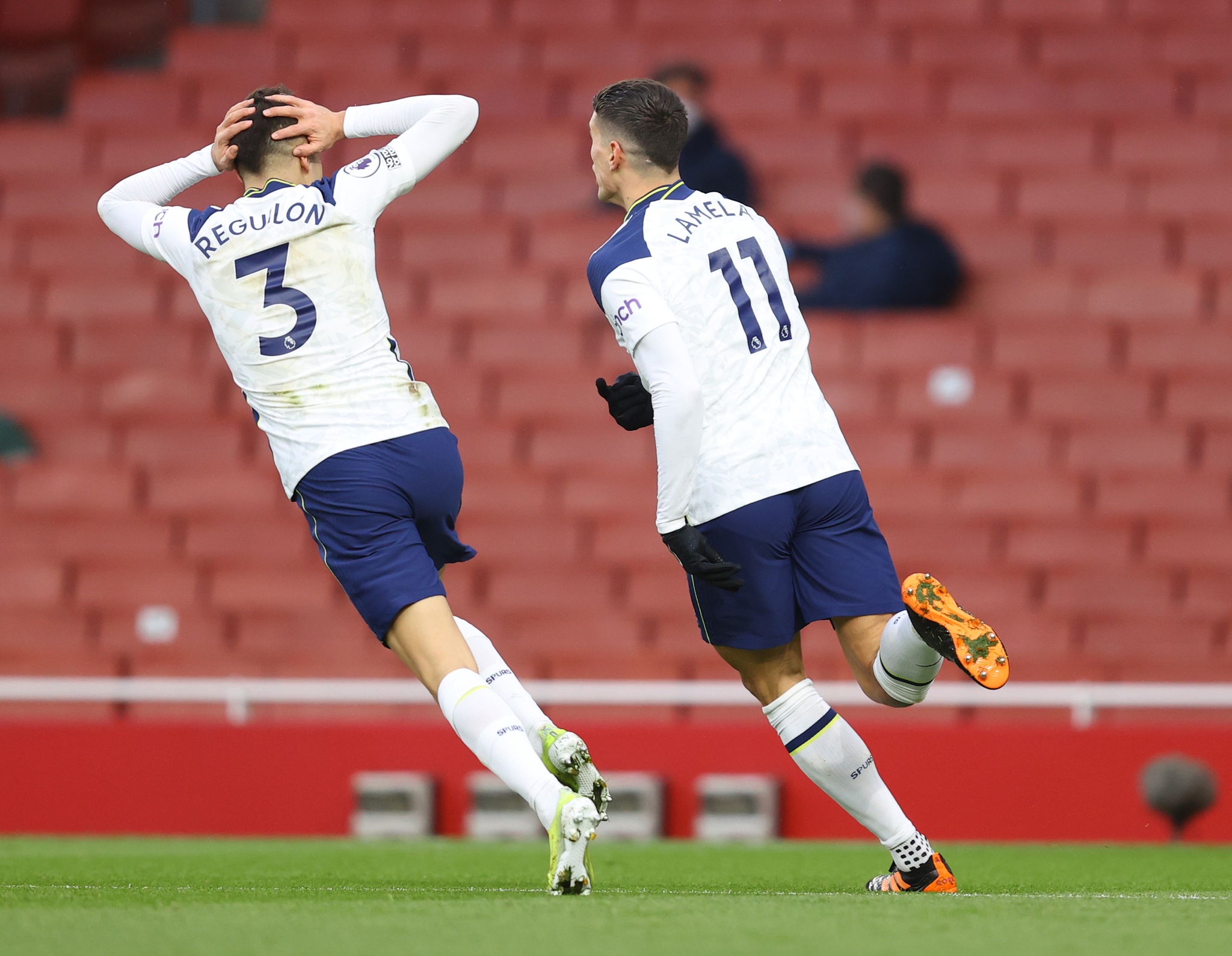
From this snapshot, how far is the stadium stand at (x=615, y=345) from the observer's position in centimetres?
823

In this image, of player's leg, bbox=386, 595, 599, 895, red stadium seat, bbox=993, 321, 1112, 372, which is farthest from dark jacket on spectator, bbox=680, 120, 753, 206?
player's leg, bbox=386, 595, 599, 895

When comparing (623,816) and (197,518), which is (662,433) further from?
(197,518)

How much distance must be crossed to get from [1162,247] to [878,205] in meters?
1.56

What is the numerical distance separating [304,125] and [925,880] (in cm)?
216

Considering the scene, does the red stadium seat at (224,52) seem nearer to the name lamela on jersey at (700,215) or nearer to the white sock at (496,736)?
the name lamela on jersey at (700,215)

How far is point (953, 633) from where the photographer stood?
142 inches

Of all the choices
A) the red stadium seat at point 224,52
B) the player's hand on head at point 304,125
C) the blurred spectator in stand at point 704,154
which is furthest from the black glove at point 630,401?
the red stadium seat at point 224,52

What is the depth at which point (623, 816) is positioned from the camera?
6770mm

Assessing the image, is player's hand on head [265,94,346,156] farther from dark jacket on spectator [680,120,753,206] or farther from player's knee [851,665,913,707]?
dark jacket on spectator [680,120,753,206]

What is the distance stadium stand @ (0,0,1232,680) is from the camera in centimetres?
823

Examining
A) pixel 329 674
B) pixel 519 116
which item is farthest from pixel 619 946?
pixel 519 116

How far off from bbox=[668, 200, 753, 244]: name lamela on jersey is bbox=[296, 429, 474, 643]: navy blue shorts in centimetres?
72

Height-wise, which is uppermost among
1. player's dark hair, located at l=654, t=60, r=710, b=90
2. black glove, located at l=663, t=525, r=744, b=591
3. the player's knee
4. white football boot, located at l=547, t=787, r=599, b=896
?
player's dark hair, located at l=654, t=60, r=710, b=90

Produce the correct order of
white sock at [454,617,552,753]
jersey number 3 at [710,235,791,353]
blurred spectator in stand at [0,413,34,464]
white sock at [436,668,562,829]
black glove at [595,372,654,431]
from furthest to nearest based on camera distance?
blurred spectator in stand at [0,413,34,464] → black glove at [595,372,654,431] → jersey number 3 at [710,235,791,353] → white sock at [454,617,552,753] → white sock at [436,668,562,829]
